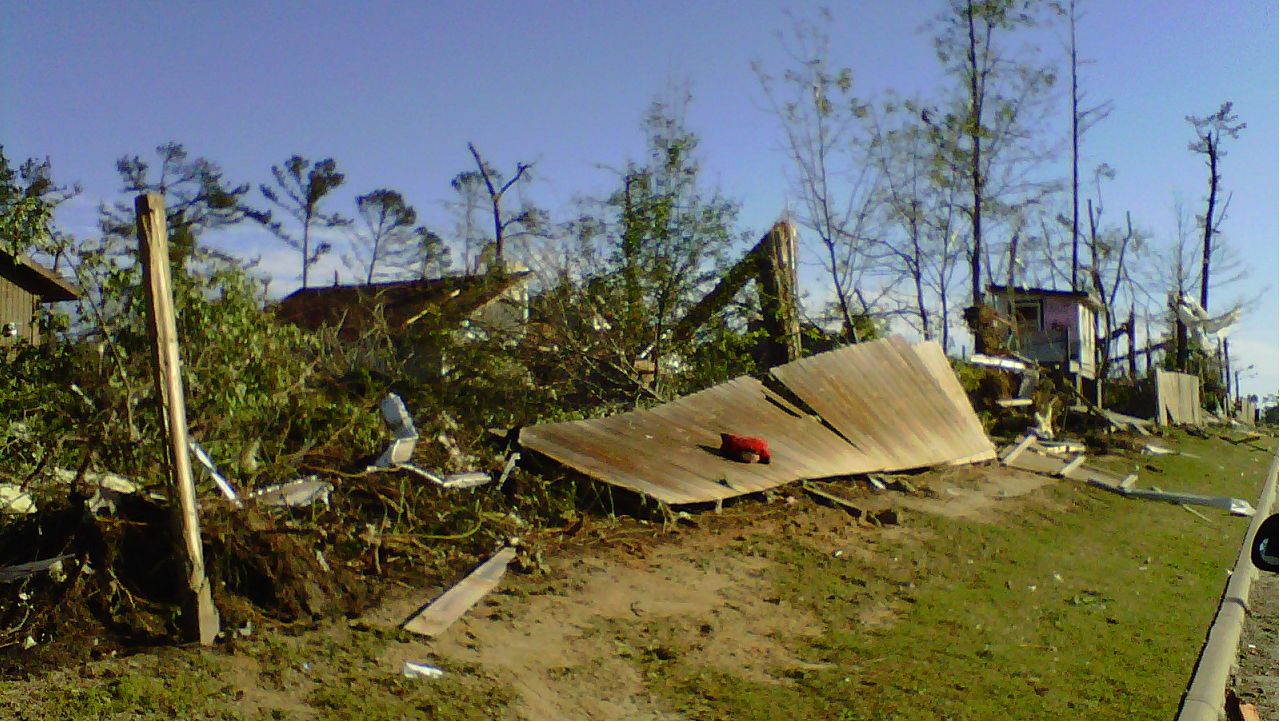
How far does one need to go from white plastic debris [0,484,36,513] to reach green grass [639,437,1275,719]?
125 inches

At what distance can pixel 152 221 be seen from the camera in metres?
4.72

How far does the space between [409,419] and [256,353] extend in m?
1.25

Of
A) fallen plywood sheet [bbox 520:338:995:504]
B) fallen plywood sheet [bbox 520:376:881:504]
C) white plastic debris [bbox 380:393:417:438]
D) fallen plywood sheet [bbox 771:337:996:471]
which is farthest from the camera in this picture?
fallen plywood sheet [bbox 771:337:996:471]

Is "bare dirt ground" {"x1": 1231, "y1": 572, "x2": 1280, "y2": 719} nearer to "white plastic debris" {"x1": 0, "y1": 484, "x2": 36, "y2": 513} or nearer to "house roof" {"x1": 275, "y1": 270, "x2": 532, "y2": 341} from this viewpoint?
"white plastic debris" {"x1": 0, "y1": 484, "x2": 36, "y2": 513}

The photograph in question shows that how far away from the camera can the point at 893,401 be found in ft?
36.8

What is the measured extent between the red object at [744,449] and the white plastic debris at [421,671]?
4.11 metres

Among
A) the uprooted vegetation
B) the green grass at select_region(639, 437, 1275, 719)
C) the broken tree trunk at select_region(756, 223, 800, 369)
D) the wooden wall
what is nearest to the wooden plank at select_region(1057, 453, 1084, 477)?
the green grass at select_region(639, 437, 1275, 719)

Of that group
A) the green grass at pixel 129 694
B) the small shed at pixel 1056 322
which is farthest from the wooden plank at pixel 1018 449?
the small shed at pixel 1056 322

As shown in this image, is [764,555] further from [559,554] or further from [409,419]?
[409,419]

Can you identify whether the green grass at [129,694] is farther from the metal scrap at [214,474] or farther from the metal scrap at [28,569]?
the metal scrap at [214,474]

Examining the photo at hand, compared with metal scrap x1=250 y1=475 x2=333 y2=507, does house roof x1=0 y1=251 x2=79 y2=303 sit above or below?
above

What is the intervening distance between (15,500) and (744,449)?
5107 millimetres

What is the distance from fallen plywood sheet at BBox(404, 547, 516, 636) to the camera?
5203mm

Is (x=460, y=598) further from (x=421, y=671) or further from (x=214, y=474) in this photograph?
(x=214, y=474)
